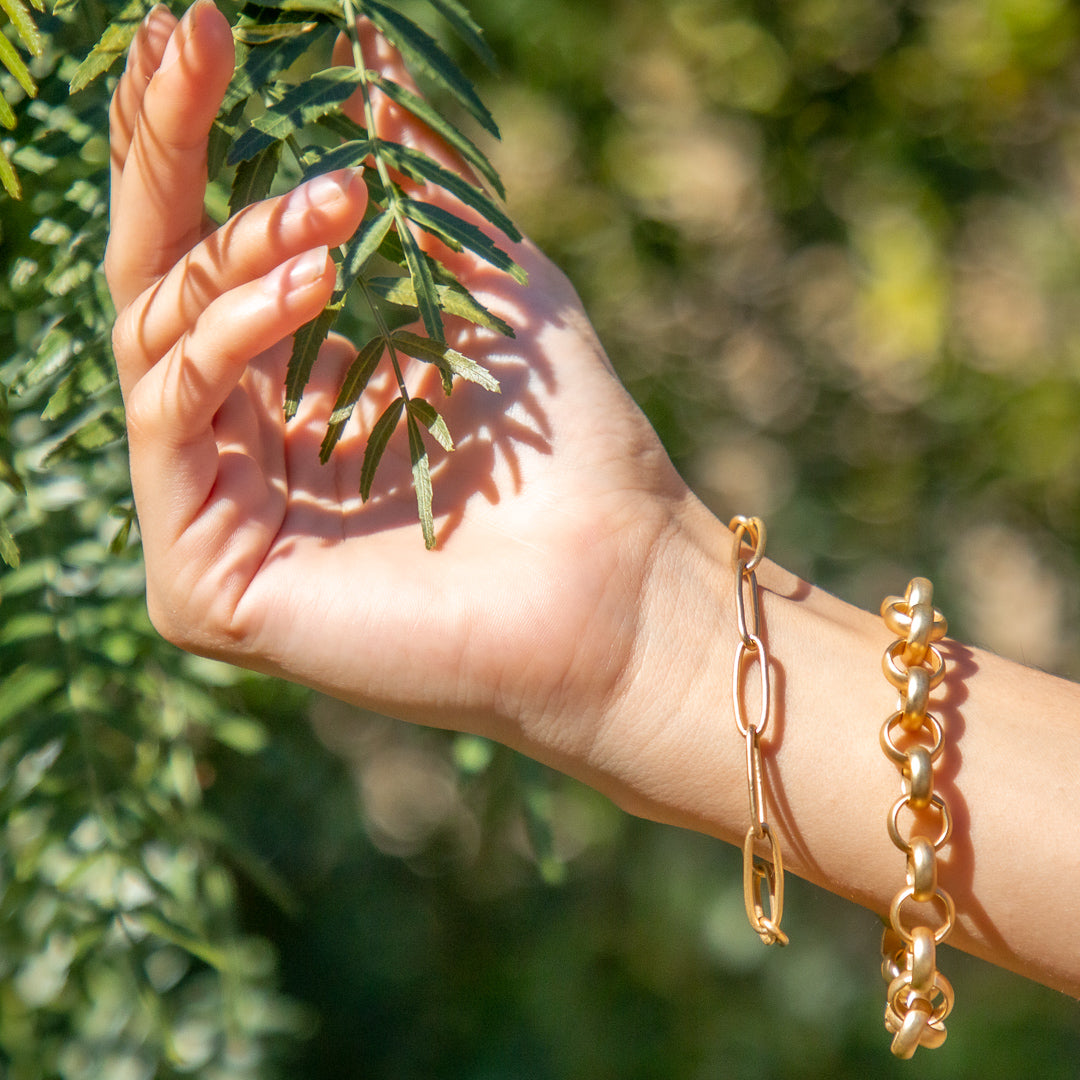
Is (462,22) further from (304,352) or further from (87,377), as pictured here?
(87,377)

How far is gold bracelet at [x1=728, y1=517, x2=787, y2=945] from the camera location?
66cm

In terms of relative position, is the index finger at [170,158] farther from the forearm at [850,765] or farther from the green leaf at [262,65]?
the forearm at [850,765]

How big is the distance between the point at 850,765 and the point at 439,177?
19.3 inches

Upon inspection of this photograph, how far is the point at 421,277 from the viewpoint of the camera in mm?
518

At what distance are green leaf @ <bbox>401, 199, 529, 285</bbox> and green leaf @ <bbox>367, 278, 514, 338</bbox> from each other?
0.08 ft

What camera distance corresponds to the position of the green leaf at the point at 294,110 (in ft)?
1.64

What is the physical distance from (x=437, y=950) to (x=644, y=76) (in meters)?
1.16

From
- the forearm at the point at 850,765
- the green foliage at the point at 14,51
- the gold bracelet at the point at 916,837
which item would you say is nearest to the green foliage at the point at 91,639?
the green foliage at the point at 14,51

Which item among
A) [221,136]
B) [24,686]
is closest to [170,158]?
[221,136]

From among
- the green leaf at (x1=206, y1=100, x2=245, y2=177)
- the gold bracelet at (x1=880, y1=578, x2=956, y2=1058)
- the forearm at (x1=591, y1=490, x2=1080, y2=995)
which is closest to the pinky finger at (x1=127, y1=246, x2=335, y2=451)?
the green leaf at (x1=206, y1=100, x2=245, y2=177)

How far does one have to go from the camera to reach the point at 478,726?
2.33ft

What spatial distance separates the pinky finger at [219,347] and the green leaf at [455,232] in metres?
0.06

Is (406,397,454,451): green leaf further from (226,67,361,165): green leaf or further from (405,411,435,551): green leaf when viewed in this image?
(226,67,361,165): green leaf

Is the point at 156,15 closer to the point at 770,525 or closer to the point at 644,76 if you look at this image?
the point at 644,76
